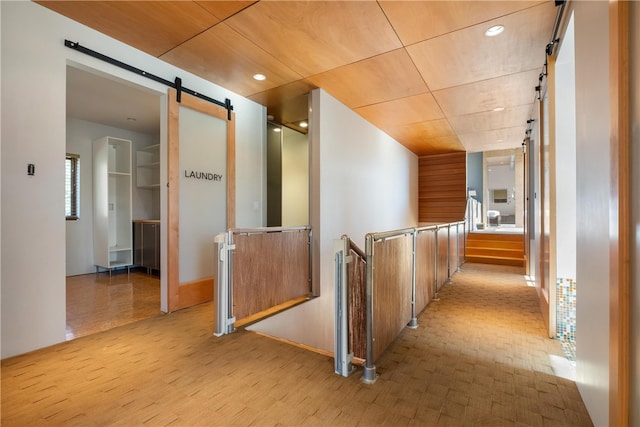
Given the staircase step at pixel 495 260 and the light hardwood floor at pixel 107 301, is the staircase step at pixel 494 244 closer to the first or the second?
the staircase step at pixel 495 260

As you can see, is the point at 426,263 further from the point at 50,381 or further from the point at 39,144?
the point at 39,144

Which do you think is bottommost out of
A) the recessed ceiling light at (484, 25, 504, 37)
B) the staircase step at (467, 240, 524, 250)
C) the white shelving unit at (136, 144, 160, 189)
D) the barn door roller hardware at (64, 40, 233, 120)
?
the staircase step at (467, 240, 524, 250)

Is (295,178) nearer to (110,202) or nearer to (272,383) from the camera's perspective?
(110,202)

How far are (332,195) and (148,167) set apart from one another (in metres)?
4.70

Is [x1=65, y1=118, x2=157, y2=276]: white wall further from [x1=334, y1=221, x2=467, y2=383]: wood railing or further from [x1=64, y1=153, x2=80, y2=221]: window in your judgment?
[x1=334, y1=221, x2=467, y2=383]: wood railing

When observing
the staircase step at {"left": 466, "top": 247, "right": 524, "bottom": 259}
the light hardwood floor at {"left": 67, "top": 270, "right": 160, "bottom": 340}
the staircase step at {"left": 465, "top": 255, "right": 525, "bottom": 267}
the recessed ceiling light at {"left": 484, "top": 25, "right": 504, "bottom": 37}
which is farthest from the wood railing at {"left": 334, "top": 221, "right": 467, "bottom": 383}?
the staircase step at {"left": 466, "top": 247, "right": 524, "bottom": 259}

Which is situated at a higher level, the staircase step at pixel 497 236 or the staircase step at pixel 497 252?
the staircase step at pixel 497 236

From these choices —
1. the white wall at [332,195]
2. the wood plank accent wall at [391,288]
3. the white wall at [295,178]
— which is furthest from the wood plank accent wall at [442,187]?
the wood plank accent wall at [391,288]

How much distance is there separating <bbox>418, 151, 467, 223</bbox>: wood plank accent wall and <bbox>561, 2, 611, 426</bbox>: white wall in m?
7.16

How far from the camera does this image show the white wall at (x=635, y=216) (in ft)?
3.86

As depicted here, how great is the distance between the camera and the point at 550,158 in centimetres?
311

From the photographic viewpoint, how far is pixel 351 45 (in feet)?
10.5

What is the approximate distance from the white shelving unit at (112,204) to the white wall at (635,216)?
712 centimetres

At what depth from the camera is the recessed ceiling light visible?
2.89 m
